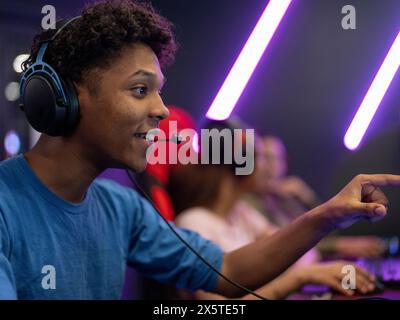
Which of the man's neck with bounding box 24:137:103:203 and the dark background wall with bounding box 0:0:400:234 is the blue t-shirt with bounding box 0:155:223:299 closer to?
the man's neck with bounding box 24:137:103:203

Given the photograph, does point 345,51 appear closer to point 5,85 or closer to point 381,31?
point 381,31

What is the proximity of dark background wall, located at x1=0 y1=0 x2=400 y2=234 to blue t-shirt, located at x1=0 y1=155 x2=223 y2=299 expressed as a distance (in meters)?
0.25

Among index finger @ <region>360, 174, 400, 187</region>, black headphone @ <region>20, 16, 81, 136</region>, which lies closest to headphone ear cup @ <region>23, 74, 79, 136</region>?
black headphone @ <region>20, 16, 81, 136</region>

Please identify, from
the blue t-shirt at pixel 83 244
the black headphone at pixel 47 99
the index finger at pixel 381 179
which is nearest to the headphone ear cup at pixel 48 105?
the black headphone at pixel 47 99

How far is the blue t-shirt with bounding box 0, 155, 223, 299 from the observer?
0.98 m

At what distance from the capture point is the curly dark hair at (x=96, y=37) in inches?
39.5

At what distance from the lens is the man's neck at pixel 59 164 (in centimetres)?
105

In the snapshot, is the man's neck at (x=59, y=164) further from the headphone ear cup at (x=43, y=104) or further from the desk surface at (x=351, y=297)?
the desk surface at (x=351, y=297)

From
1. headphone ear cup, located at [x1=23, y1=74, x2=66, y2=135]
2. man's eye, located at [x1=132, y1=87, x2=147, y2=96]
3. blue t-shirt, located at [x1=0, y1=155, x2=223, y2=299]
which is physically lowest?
blue t-shirt, located at [x1=0, y1=155, x2=223, y2=299]

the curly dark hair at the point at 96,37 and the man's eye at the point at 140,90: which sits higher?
the curly dark hair at the point at 96,37

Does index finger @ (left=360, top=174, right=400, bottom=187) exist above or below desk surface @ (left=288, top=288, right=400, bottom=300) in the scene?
above

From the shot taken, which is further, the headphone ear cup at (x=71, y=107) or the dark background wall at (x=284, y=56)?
the dark background wall at (x=284, y=56)

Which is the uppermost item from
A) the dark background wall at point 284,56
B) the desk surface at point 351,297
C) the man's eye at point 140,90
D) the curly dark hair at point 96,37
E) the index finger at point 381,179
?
the dark background wall at point 284,56

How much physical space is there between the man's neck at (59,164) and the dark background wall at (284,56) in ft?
0.72
